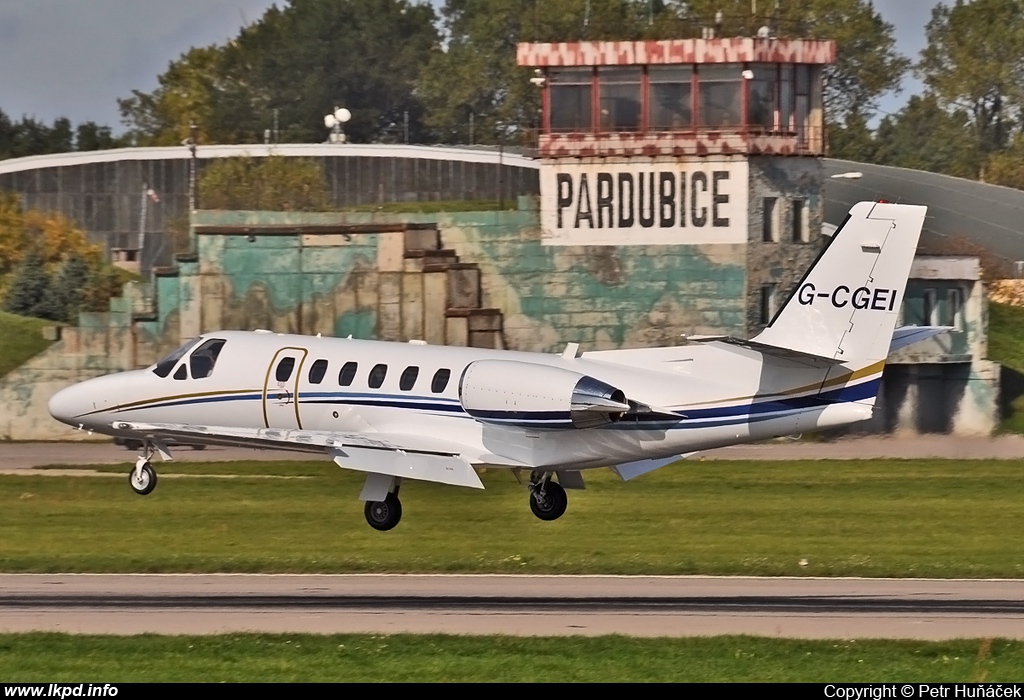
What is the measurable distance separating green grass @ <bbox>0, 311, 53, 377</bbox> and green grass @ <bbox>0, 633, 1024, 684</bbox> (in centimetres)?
3549

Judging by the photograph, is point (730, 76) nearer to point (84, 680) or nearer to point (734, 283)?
point (734, 283)

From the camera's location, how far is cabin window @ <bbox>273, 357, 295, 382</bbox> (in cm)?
3709

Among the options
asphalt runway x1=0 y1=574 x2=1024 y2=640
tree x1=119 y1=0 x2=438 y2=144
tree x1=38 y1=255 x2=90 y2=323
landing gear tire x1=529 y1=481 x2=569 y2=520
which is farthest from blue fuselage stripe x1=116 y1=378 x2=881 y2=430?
tree x1=119 y1=0 x2=438 y2=144

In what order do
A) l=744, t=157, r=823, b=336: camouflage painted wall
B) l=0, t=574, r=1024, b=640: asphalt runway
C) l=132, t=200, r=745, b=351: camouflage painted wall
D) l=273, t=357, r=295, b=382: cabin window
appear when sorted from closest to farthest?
A: l=0, t=574, r=1024, b=640: asphalt runway, l=273, t=357, r=295, b=382: cabin window, l=744, t=157, r=823, b=336: camouflage painted wall, l=132, t=200, r=745, b=351: camouflage painted wall

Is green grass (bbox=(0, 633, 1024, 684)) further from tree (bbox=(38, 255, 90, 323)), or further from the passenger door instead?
tree (bbox=(38, 255, 90, 323))

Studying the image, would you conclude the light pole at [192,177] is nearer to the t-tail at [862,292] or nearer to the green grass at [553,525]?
the green grass at [553,525]

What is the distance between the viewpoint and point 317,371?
36.9 metres

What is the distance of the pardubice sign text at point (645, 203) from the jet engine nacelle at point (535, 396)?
26691 mm

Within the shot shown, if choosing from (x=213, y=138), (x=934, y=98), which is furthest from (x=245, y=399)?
(x=934, y=98)

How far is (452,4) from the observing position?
519ft

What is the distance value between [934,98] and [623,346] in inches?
3345

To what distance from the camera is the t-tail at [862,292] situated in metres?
33.1

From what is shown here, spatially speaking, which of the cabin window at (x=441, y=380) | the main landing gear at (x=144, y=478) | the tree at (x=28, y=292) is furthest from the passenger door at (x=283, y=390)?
the tree at (x=28, y=292)

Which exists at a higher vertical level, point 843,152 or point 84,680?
point 843,152
